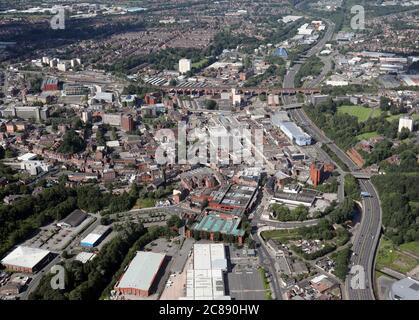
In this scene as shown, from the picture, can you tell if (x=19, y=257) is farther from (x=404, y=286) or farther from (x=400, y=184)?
(x=400, y=184)

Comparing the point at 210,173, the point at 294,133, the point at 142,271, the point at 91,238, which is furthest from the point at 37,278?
the point at 294,133

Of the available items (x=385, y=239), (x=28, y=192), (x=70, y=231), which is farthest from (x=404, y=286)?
(x=28, y=192)

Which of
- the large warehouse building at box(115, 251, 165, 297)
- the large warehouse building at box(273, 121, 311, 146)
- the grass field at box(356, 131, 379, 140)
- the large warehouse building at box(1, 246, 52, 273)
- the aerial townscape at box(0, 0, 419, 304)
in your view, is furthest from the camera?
the grass field at box(356, 131, 379, 140)

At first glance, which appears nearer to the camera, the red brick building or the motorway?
the motorway

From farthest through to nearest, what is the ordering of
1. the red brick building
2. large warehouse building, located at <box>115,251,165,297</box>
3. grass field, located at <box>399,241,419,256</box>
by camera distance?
1. the red brick building
2. grass field, located at <box>399,241,419,256</box>
3. large warehouse building, located at <box>115,251,165,297</box>

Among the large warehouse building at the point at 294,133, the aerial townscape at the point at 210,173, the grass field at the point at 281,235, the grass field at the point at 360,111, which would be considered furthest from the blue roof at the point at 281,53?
the grass field at the point at 281,235

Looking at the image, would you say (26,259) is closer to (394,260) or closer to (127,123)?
(394,260)

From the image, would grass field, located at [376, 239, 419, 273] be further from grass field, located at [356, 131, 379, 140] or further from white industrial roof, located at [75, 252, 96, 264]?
grass field, located at [356, 131, 379, 140]

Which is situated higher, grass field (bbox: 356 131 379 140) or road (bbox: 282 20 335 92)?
road (bbox: 282 20 335 92)

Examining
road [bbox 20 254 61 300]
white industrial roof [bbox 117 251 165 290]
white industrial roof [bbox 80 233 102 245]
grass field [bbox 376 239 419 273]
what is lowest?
road [bbox 20 254 61 300]

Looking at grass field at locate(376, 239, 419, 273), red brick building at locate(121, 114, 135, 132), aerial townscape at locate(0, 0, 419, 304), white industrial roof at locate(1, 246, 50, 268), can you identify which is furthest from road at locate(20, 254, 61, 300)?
red brick building at locate(121, 114, 135, 132)
